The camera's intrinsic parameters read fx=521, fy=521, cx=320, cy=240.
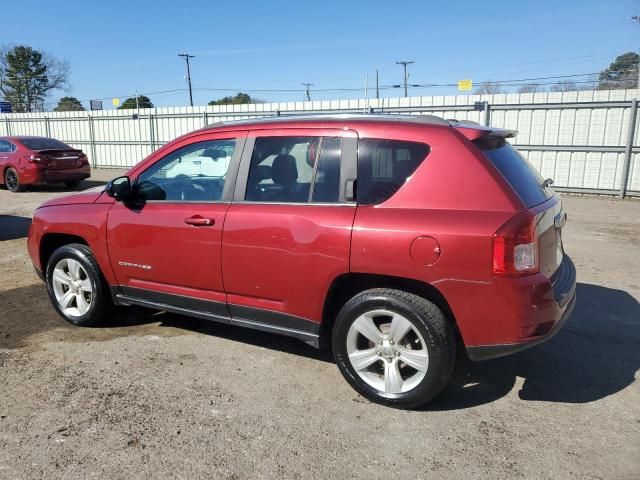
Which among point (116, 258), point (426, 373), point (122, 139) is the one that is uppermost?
point (122, 139)

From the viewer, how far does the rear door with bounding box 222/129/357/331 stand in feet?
11.0

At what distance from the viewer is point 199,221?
380cm

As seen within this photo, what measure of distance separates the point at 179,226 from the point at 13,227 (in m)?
6.99

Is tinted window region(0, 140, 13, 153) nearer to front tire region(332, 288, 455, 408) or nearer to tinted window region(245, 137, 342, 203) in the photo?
tinted window region(245, 137, 342, 203)

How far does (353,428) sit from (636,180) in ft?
39.4

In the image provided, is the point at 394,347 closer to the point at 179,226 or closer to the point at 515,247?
the point at 515,247

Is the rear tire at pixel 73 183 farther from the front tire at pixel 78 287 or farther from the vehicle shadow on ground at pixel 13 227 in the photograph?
the front tire at pixel 78 287

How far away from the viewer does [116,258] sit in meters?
4.29

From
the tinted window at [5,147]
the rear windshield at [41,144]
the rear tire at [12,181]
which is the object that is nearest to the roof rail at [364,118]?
the rear windshield at [41,144]

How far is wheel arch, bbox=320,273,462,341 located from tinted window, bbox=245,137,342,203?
0.55m

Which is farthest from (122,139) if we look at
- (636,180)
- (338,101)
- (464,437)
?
(464,437)

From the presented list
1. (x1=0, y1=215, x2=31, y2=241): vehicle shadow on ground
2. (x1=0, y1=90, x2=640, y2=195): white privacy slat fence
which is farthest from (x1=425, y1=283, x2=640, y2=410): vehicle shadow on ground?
(x1=0, y1=90, x2=640, y2=195): white privacy slat fence

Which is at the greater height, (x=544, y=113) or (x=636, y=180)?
(x=544, y=113)

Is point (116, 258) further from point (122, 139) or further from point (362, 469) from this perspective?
point (122, 139)
